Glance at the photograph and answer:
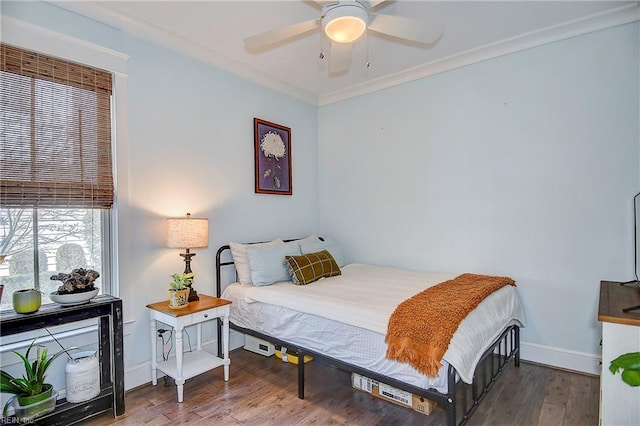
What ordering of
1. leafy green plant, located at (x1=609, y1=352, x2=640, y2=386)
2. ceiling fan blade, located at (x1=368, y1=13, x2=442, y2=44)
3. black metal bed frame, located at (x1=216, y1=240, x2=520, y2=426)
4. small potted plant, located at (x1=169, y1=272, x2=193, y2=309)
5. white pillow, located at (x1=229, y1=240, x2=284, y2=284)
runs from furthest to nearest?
white pillow, located at (x1=229, y1=240, x2=284, y2=284), small potted plant, located at (x1=169, y1=272, x2=193, y2=309), ceiling fan blade, located at (x1=368, y1=13, x2=442, y2=44), black metal bed frame, located at (x1=216, y1=240, x2=520, y2=426), leafy green plant, located at (x1=609, y1=352, x2=640, y2=386)

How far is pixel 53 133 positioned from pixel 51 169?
240 mm

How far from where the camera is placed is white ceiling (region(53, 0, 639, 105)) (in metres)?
2.50

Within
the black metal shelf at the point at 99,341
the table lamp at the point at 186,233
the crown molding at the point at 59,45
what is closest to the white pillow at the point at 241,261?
the table lamp at the point at 186,233

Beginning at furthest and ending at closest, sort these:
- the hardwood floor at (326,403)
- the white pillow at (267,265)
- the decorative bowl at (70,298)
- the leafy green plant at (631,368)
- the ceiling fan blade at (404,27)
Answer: the white pillow at (267,265), the hardwood floor at (326,403), the decorative bowl at (70,298), the ceiling fan blade at (404,27), the leafy green plant at (631,368)

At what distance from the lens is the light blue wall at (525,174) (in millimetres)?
2715

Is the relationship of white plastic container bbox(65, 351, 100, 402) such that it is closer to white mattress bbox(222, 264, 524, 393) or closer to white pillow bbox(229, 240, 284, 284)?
white mattress bbox(222, 264, 524, 393)

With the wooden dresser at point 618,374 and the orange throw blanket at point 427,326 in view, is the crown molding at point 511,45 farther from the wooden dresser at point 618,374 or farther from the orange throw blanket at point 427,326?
the wooden dresser at point 618,374

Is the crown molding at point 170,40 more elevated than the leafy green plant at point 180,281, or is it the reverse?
the crown molding at point 170,40

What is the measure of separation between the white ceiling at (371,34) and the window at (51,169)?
0.54 m

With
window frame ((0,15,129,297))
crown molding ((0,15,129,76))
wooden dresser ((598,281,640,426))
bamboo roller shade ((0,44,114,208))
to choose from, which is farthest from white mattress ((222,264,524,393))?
crown molding ((0,15,129,76))

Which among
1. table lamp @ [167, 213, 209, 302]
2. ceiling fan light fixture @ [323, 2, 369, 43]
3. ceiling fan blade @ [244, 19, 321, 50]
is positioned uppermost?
ceiling fan blade @ [244, 19, 321, 50]

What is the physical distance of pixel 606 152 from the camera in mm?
2729

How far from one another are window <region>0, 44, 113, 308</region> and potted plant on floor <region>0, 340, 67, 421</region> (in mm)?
473

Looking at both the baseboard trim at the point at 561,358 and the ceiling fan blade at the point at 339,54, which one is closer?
the ceiling fan blade at the point at 339,54
